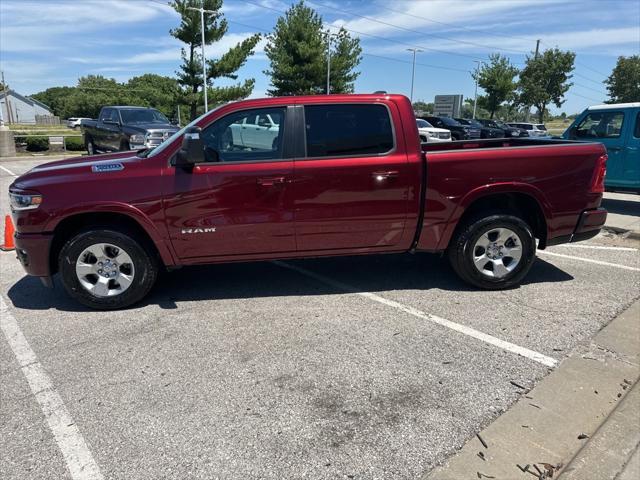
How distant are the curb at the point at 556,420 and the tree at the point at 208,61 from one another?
30.3m

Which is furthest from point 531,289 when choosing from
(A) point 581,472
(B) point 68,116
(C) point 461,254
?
(B) point 68,116

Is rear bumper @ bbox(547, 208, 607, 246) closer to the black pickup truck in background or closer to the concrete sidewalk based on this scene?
the concrete sidewalk

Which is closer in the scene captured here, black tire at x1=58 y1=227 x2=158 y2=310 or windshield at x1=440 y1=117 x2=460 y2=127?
black tire at x1=58 y1=227 x2=158 y2=310

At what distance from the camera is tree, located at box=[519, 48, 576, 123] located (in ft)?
147

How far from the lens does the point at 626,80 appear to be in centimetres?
4534

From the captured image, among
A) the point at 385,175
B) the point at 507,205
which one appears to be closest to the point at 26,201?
the point at 385,175

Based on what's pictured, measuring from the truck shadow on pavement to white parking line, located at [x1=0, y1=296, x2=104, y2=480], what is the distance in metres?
0.72

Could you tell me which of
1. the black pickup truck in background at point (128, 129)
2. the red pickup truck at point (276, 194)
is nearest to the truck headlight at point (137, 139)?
the black pickup truck in background at point (128, 129)

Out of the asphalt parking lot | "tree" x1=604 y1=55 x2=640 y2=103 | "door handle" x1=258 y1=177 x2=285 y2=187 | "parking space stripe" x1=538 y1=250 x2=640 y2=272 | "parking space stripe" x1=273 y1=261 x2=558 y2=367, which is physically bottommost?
the asphalt parking lot

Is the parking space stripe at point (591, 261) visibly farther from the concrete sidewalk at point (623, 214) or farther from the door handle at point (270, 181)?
the door handle at point (270, 181)

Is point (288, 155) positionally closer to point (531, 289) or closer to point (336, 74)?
point (531, 289)

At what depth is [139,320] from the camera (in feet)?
13.9

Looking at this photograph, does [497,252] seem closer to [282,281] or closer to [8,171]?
[282,281]

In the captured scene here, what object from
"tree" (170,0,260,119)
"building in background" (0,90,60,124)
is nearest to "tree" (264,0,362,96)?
"tree" (170,0,260,119)
